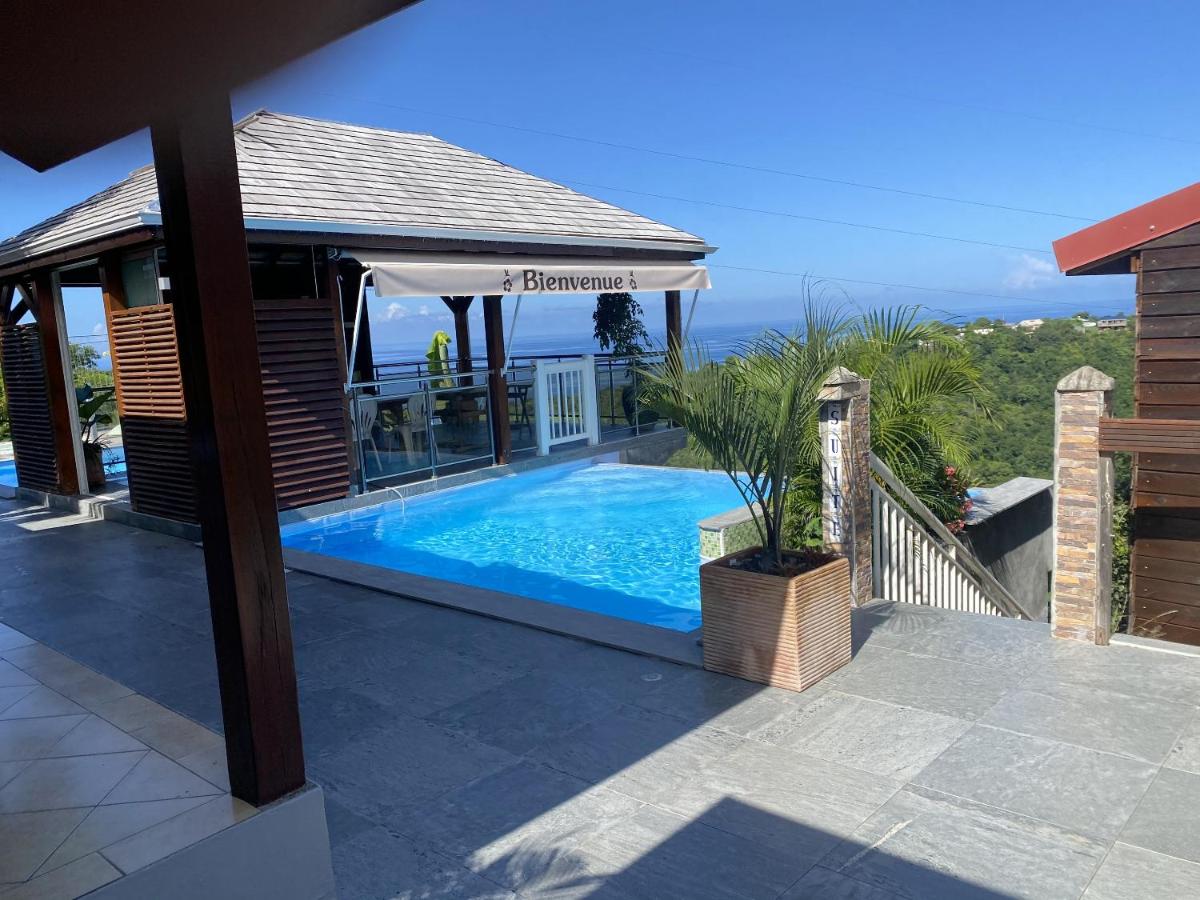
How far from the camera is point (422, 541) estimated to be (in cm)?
1042

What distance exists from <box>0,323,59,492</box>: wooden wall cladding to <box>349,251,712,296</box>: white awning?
4540 millimetres

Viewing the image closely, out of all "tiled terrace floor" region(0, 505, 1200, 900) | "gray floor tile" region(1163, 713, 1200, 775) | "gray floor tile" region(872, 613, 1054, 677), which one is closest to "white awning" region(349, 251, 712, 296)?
"tiled terrace floor" region(0, 505, 1200, 900)

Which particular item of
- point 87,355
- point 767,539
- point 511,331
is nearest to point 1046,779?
point 767,539

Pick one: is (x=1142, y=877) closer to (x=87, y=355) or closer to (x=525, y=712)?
(x=525, y=712)

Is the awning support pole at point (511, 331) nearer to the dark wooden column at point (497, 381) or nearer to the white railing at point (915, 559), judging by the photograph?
the dark wooden column at point (497, 381)

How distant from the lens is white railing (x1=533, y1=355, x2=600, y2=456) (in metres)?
13.8

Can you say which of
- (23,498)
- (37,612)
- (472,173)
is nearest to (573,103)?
(472,173)

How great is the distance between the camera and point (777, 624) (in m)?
4.70

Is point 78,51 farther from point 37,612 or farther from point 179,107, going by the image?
point 37,612

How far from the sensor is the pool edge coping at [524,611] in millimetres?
5383

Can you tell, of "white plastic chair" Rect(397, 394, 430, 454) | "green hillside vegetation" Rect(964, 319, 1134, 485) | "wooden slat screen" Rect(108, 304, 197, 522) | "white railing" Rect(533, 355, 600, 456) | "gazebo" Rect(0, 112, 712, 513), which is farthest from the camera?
"green hillside vegetation" Rect(964, 319, 1134, 485)

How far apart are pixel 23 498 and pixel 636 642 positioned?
10.6 metres

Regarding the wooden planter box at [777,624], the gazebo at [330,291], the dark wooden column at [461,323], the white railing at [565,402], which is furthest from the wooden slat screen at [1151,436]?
the dark wooden column at [461,323]

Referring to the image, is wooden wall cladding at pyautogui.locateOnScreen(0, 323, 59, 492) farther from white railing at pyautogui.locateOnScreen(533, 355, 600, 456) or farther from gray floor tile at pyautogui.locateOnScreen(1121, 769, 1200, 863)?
gray floor tile at pyautogui.locateOnScreen(1121, 769, 1200, 863)
